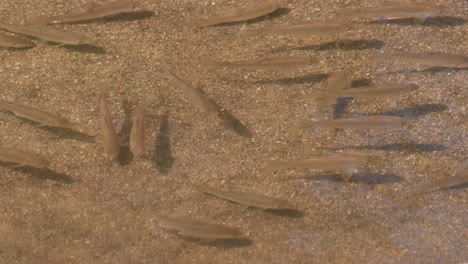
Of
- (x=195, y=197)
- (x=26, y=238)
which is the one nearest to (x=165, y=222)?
(x=195, y=197)

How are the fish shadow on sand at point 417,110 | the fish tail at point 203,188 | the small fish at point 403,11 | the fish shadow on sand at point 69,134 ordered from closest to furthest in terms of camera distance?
the fish tail at point 203,188 → the fish shadow on sand at point 69,134 → the fish shadow on sand at point 417,110 → the small fish at point 403,11

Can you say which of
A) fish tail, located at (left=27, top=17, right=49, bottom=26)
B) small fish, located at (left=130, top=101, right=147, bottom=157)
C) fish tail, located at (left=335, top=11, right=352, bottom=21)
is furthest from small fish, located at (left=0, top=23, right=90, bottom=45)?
fish tail, located at (left=335, top=11, right=352, bottom=21)

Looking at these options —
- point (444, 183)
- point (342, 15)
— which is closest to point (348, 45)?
point (342, 15)

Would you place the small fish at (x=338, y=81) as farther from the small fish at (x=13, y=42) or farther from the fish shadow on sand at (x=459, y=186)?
the small fish at (x=13, y=42)

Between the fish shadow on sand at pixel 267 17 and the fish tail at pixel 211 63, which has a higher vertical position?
the fish shadow on sand at pixel 267 17

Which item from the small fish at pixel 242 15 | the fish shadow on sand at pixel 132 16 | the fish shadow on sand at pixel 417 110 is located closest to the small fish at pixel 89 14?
the fish shadow on sand at pixel 132 16

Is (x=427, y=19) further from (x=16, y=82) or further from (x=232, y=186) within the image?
(x=16, y=82)
